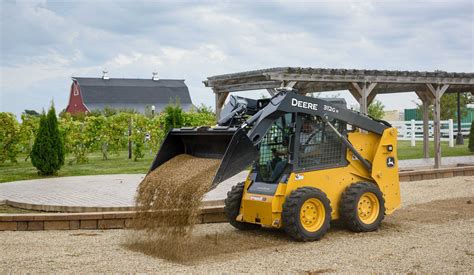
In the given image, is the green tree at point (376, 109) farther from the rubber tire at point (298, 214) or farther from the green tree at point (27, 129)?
the rubber tire at point (298, 214)

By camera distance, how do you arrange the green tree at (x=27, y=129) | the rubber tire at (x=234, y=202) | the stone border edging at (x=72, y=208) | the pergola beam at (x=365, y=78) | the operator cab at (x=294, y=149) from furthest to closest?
the green tree at (x=27, y=129)
the pergola beam at (x=365, y=78)
the stone border edging at (x=72, y=208)
the rubber tire at (x=234, y=202)
the operator cab at (x=294, y=149)

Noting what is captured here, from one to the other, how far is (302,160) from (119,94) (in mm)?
49794

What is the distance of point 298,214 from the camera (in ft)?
25.9

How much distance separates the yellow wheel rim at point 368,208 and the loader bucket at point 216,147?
2.13m

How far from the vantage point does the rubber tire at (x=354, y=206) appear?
8547mm

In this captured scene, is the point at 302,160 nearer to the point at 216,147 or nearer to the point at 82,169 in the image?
the point at 216,147

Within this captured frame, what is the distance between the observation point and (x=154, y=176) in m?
8.20

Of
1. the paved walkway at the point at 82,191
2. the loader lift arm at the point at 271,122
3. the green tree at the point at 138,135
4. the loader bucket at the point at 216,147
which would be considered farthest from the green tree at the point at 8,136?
the loader lift arm at the point at 271,122

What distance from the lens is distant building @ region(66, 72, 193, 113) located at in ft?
181

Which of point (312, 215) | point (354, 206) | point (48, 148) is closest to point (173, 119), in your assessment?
point (48, 148)

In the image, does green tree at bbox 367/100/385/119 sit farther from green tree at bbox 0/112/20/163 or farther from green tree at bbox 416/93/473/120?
green tree at bbox 0/112/20/163

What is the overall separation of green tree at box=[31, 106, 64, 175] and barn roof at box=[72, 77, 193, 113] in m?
37.0

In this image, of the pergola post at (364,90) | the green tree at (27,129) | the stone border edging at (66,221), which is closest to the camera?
the stone border edging at (66,221)

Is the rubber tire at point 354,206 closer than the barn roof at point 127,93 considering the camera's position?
Yes
